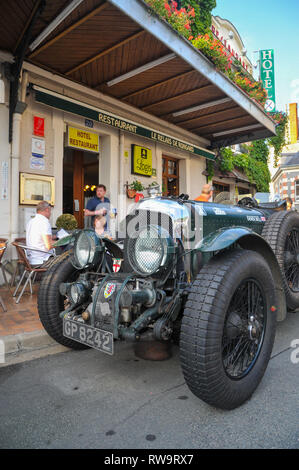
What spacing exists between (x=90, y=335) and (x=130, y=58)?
502cm

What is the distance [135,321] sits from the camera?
2043mm

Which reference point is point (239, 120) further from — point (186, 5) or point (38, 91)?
point (38, 91)

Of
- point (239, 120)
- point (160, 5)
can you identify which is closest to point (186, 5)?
point (239, 120)

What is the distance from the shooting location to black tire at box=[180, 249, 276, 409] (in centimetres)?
175

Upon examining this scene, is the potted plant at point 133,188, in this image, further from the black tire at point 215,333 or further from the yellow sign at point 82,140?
the black tire at point 215,333

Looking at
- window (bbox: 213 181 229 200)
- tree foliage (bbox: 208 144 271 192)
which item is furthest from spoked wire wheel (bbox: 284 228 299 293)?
window (bbox: 213 181 229 200)

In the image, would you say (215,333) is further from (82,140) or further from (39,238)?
(82,140)

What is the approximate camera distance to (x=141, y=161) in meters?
8.04

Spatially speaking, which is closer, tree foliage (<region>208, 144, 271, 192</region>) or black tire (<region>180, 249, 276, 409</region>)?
black tire (<region>180, 249, 276, 409</region>)

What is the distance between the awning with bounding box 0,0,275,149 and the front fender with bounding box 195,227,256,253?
11.8 ft

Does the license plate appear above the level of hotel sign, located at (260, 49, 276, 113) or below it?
below

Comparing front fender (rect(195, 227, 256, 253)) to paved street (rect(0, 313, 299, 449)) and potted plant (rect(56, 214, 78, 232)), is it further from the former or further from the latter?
potted plant (rect(56, 214, 78, 232))

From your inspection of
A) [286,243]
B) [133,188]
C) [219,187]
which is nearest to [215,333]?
[286,243]

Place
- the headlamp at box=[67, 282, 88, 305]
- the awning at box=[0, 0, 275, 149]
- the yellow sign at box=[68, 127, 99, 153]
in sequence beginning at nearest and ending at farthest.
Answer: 1. the headlamp at box=[67, 282, 88, 305]
2. the awning at box=[0, 0, 275, 149]
3. the yellow sign at box=[68, 127, 99, 153]
